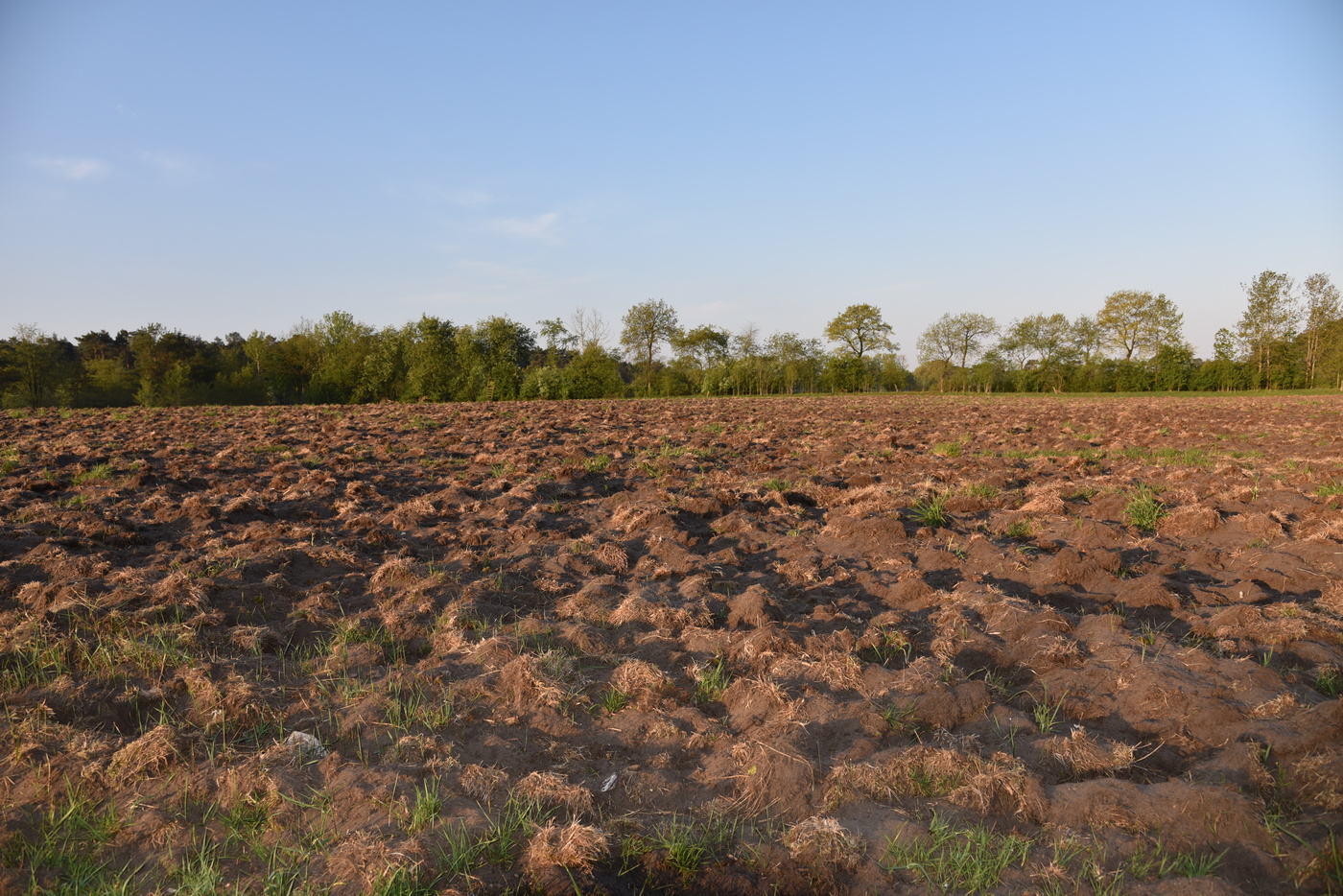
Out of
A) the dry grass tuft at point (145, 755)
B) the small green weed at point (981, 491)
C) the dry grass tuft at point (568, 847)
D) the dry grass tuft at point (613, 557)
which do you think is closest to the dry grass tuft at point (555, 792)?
the dry grass tuft at point (568, 847)

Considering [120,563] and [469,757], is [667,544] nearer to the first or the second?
[469,757]

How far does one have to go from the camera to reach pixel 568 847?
269 cm

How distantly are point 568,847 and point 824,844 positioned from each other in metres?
1.09

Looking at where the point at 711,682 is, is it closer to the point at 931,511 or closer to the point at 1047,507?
the point at 931,511

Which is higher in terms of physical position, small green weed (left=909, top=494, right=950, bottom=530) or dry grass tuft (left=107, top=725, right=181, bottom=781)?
small green weed (left=909, top=494, right=950, bottom=530)

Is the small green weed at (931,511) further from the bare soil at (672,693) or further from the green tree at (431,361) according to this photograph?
the green tree at (431,361)

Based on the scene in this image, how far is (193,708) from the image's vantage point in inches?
151

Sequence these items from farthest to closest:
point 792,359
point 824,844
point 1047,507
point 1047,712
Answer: point 792,359 → point 1047,507 → point 1047,712 → point 824,844

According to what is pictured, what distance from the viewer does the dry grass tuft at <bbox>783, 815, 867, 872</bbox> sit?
8.86 feet

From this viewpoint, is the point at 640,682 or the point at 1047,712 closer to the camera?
the point at 1047,712

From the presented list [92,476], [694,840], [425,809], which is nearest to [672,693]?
[694,840]

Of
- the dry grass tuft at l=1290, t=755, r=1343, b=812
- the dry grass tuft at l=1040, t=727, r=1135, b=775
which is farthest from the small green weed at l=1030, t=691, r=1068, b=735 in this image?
the dry grass tuft at l=1290, t=755, r=1343, b=812

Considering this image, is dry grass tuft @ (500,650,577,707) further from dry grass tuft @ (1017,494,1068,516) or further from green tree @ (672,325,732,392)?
green tree @ (672,325,732,392)

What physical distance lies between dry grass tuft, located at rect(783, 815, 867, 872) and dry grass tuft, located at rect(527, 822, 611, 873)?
2.66 feet
